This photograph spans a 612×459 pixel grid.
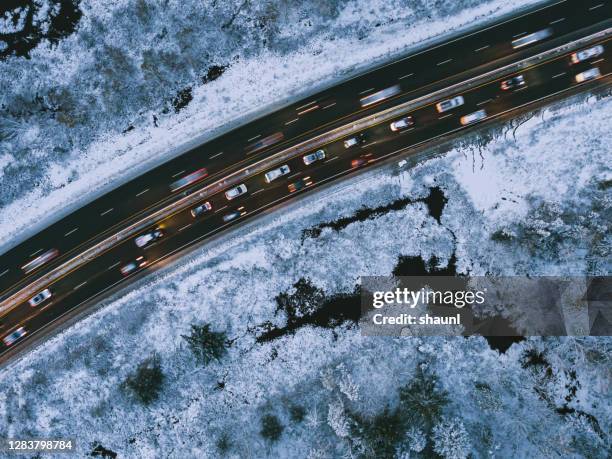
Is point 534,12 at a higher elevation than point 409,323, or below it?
higher

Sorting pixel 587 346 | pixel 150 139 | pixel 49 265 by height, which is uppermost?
pixel 150 139

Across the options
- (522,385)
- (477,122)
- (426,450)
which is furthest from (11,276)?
(522,385)

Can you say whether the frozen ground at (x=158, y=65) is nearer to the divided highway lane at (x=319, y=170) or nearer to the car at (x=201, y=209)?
the car at (x=201, y=209)

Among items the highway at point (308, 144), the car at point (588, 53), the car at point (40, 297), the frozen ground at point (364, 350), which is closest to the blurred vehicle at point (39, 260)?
the highway at point (308, 144)

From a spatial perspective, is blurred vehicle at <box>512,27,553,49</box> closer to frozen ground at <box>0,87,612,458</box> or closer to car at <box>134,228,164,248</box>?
frozen ground at <box>0,87,612,458</box>

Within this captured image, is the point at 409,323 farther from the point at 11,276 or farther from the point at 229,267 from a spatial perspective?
the point at 11,276

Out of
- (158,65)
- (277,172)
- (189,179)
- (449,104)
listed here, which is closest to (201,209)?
(189,179)

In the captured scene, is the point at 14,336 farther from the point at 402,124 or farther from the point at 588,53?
the point at 588,53
